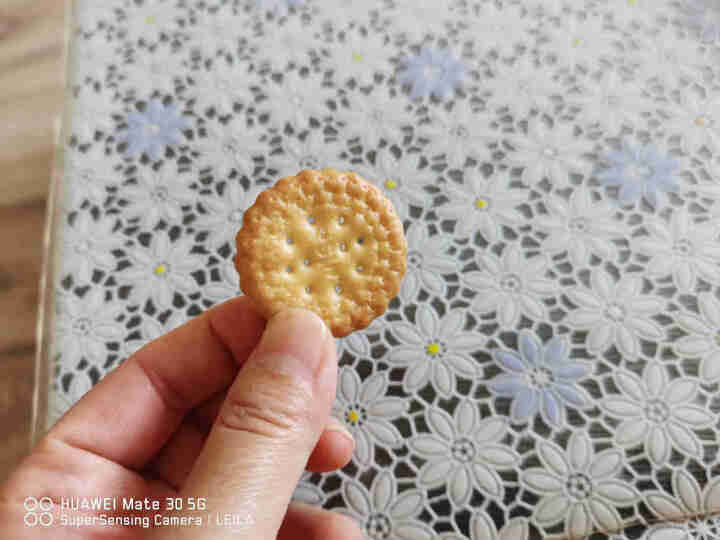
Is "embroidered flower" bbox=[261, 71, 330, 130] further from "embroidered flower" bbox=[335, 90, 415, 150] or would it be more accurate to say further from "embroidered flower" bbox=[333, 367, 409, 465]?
"embroidered flower" bbox=[333, 367, 409, 465]

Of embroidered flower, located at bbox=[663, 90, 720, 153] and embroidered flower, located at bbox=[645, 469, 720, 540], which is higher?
embroidered flower, located at bbox=[663, 90, 720, 153]

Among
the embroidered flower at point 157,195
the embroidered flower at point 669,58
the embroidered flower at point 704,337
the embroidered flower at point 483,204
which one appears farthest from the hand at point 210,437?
the embroidered flower at point 669,58

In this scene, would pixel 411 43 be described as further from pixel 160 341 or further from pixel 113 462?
pixel 113 462

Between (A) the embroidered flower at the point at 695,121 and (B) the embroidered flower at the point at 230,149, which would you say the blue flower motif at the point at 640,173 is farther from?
(B) the embroidered flower at the point at 230,149

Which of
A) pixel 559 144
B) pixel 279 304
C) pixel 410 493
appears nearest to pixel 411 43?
pixel 559 144

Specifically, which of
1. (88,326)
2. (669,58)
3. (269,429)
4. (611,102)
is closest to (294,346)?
(269,429)

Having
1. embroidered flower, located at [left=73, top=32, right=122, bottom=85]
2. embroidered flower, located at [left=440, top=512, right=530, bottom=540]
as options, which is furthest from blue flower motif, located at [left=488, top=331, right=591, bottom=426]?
embroidered flower, located at [left=73, top=32, right=122, bottom=85]
